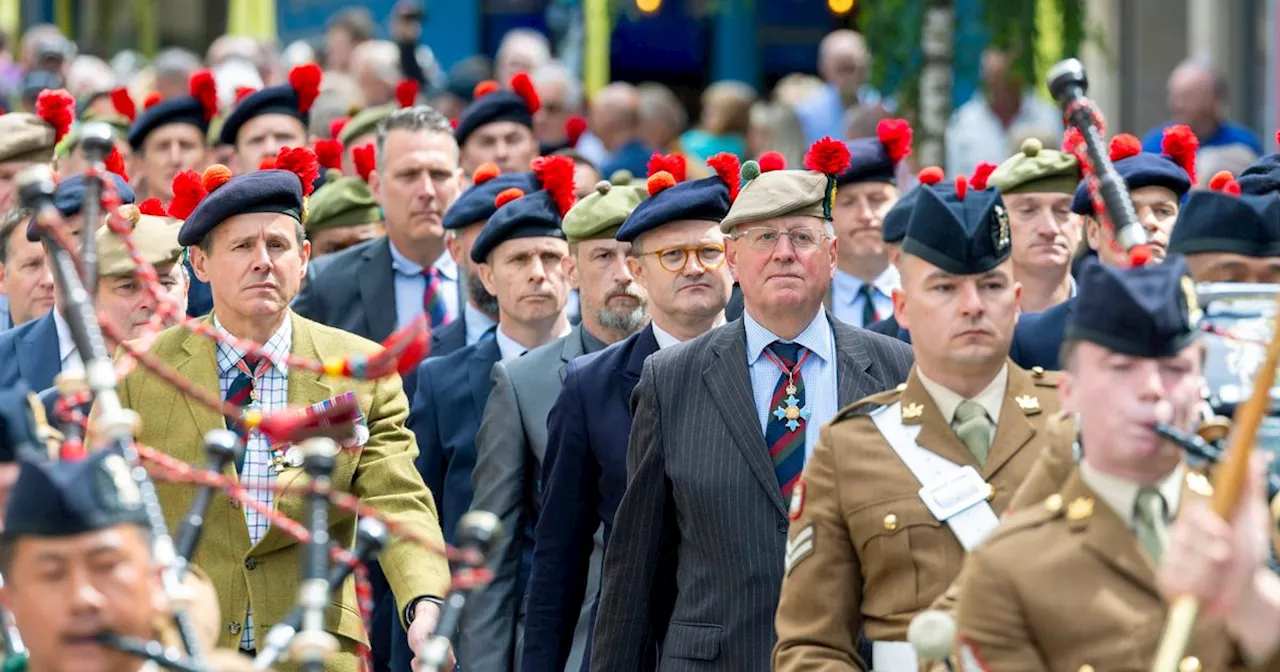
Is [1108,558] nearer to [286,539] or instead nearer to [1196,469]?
[1196,469]

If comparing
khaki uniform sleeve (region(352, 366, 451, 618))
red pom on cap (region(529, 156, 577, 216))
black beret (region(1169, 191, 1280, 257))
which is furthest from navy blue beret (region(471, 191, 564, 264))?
black beret (region(1169, 191, 1280, 257))

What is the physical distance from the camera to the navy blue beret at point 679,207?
848 cm

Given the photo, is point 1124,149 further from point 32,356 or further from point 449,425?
point 32,356

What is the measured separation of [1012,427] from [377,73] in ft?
32.4

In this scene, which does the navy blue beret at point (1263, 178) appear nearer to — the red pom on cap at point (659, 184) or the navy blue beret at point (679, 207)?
the navy blue beret at point (679, 207)

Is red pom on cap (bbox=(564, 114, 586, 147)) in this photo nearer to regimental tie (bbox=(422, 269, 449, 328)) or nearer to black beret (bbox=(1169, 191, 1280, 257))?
regimental tie (bbox=(422, 269, 449, 328))

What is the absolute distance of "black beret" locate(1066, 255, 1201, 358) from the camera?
5188 mm

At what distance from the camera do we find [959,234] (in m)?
6.39

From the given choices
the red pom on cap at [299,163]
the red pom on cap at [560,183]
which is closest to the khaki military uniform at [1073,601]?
the red pom on cap at [299,163]

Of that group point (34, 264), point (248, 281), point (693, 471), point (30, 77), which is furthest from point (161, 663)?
point (30, 77)

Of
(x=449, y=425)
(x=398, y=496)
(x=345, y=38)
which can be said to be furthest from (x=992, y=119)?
(x=398, y=496)

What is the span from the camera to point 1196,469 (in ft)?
17.4

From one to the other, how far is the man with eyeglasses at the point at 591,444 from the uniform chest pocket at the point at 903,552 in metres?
1.74

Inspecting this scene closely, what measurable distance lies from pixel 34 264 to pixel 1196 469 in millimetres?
5341
